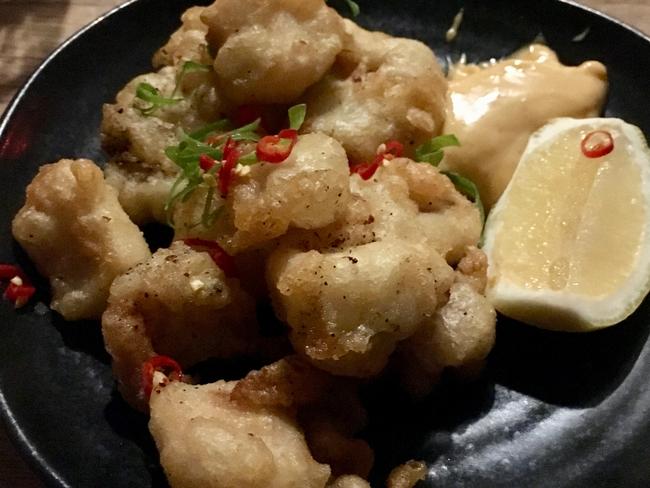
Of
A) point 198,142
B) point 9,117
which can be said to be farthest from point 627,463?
point 9,117

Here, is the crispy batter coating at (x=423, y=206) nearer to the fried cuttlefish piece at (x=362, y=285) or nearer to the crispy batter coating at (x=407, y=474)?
the fried cuttlefish piece at (x=362, y=285)

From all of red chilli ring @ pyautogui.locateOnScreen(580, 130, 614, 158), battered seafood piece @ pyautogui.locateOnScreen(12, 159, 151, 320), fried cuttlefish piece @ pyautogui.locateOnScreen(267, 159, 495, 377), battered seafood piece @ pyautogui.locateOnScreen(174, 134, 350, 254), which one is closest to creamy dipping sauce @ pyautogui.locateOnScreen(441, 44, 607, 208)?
red chilli ring @ pyautogui.locateOnScreen(580, 130, 614, 158)

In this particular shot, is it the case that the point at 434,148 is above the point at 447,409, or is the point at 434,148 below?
above

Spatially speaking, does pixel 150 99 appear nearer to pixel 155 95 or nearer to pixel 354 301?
pixel 155 95

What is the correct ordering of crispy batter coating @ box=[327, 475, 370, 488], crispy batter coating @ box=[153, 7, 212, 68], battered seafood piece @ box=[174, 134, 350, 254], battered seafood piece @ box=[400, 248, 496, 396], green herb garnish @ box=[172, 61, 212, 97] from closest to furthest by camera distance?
1. crispy batter coating @ box=[327, 475, 370, 488]
2. battered seafood piece @ box=[174, 134, 350, 254]
3. battered seafood piece @ box=[400, 248, 496, 396]
4. green herb garnish @ box=[172, 61, 212, 97]
5. crispy batter coating @ box=[153, 7, 212, 68]

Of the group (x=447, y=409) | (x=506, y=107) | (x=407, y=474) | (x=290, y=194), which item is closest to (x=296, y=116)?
(x=290, y=194)

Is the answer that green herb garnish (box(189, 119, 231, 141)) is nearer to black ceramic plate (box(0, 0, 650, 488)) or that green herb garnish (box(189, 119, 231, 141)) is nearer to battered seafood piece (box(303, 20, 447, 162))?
battered seafood piece (box(303, 20, 447, 162))
